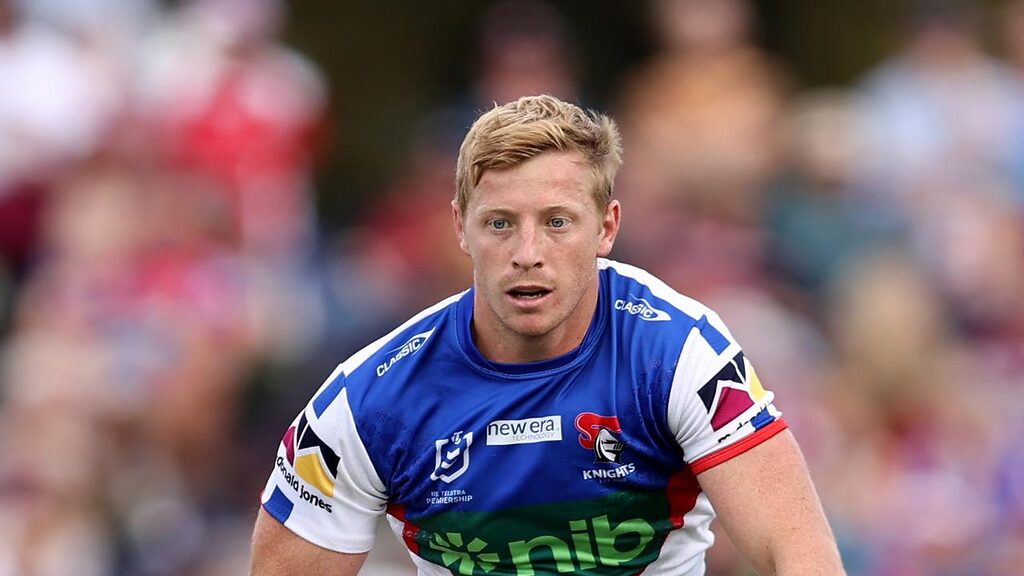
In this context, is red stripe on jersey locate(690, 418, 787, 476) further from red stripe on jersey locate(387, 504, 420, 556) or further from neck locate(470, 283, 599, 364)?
red stripe on jersey locate(387, 504, 420, 556)

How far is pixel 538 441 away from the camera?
5434 millimetres

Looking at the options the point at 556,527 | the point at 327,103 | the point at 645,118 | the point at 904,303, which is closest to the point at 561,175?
the point at 556,527

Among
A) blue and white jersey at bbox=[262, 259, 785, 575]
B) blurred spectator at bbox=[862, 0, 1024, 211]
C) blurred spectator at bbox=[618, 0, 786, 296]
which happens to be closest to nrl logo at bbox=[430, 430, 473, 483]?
blue and white jersey at bbox=[262, 259, 785, 575]

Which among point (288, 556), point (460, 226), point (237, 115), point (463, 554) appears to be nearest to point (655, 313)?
point (460, 226)

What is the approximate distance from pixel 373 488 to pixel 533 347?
0.68 metres

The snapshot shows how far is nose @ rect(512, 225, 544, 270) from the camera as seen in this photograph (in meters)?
5.25

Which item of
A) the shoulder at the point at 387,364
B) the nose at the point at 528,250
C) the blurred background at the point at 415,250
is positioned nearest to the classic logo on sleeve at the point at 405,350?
the shoulder at the point at 387,364

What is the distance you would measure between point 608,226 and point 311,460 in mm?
1166

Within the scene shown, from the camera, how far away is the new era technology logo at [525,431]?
542 centimetres

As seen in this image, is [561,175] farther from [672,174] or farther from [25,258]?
[25,258]

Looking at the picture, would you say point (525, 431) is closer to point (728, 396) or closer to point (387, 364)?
point (387, 364)

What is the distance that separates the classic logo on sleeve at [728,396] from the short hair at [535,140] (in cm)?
63

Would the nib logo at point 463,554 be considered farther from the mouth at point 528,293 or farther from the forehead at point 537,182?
the forehead at point 537,182

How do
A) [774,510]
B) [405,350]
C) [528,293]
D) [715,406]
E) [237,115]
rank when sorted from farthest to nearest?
[237,115] → [405,350] → [528,293] → [715,406] → [774,510]
